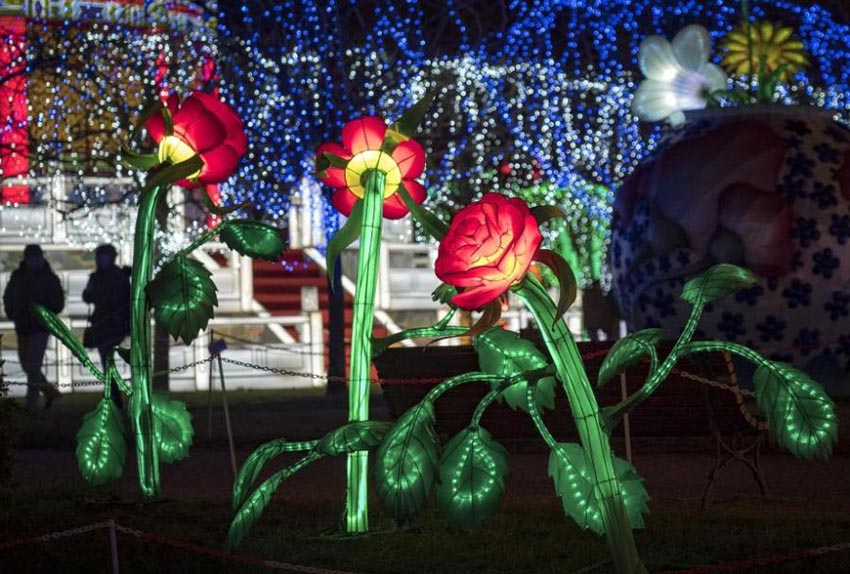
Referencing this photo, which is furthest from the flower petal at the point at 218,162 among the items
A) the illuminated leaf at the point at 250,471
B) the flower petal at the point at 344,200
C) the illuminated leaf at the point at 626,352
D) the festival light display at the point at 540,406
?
the illuminated leaf at the point at 626,352

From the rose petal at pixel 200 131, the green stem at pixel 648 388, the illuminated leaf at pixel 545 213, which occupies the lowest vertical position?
the green stem at pixel 648 388

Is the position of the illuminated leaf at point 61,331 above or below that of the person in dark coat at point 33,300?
below

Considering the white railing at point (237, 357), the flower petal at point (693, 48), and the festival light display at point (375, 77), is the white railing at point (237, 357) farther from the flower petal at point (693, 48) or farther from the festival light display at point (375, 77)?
the flower petal at point (693, 48)

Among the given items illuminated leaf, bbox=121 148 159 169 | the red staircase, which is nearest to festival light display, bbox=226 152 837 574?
illuminated leaf, bbox=121 148 159 169

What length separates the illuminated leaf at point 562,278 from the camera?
5781 mm

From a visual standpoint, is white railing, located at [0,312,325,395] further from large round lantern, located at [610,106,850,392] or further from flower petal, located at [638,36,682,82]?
large round lantern, located at [610,106,850,392]

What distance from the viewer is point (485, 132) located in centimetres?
2152

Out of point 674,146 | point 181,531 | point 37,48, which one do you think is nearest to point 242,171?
point 37,48

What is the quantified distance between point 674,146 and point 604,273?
20.4 metres

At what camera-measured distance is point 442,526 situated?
26.3 ft

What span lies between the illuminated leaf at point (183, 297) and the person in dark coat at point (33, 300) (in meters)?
9.53

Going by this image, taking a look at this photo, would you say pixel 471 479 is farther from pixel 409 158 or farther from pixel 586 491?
pixel 409 158

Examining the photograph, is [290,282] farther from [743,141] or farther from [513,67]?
[743,141]

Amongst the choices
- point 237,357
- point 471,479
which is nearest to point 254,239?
point 471,479
